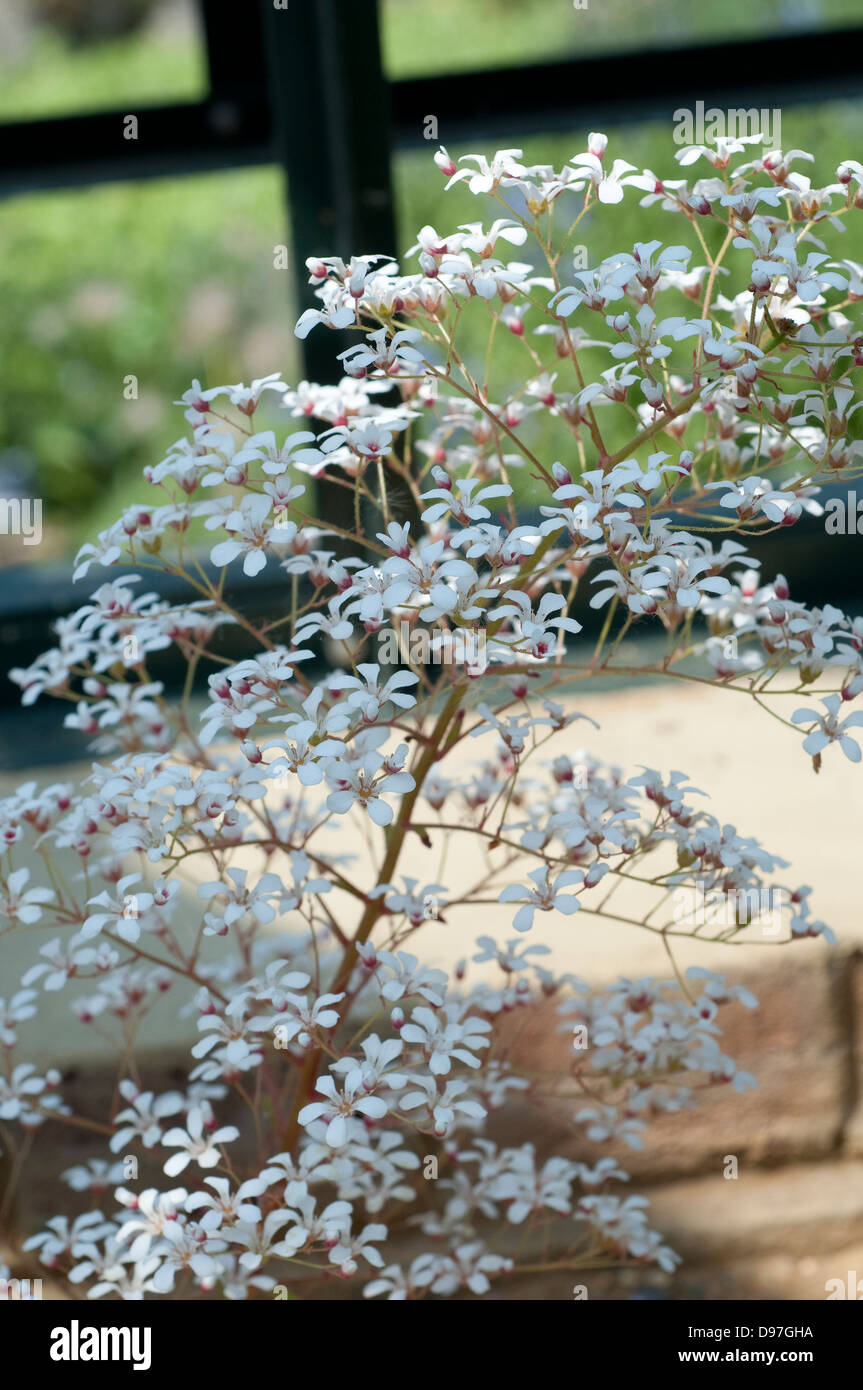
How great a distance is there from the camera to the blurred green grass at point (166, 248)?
2180 mm

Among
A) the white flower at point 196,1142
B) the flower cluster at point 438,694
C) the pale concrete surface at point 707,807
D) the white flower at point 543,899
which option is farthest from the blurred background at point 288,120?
the white flower at point 543,899

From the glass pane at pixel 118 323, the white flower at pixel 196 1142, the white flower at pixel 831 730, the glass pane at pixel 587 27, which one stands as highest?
the glass pane at pixel 587 27

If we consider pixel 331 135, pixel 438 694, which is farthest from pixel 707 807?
pixel 331 135

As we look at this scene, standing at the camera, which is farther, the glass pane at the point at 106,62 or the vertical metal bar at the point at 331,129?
the glass pane at the point at 106,62

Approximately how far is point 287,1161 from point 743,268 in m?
1.71

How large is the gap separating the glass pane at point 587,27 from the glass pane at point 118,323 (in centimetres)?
38

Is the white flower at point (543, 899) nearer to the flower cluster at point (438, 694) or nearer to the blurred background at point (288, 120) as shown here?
the flower cluster at point (438, 694)

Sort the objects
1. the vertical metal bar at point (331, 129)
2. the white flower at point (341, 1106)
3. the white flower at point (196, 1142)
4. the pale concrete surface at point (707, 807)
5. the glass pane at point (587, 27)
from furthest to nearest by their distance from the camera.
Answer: the glass pane at point (587, 27) < the vertical metal bar at point (331, 129) < the pale concrete surface at point (707, 807) < the white flower at point (196, 1142) < the white flower at point (341, 1106)

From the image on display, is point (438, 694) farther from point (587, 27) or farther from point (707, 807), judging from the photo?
point (587, 27)

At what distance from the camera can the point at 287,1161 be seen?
1.02 metres

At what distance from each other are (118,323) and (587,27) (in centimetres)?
95

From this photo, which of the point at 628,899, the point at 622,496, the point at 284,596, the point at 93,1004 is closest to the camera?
the point at 622,496
